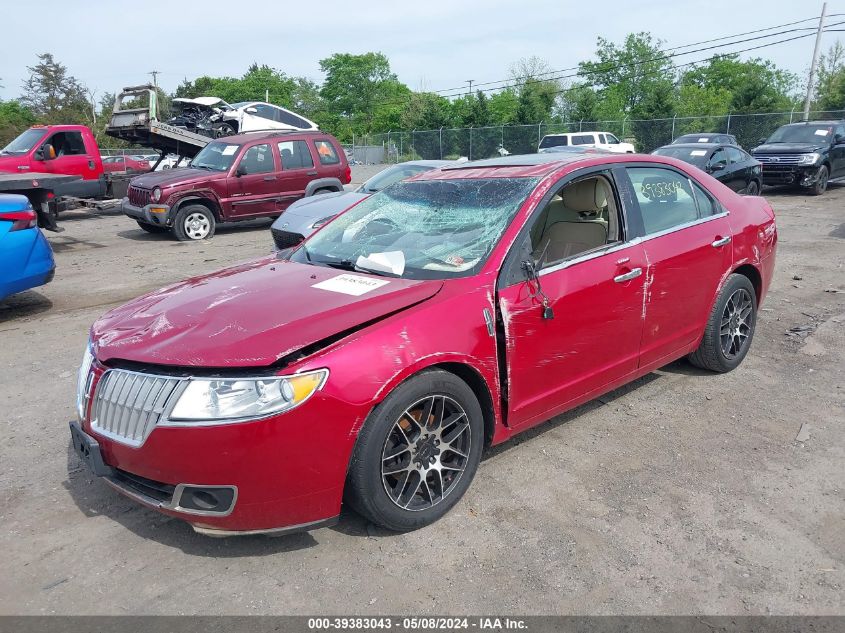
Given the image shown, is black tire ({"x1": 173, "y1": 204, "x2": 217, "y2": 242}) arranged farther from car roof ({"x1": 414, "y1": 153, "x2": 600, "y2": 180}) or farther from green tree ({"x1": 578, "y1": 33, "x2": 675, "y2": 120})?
green tree ({"x1": 578, "y1": 33, "x2": 675, "y2": 120})

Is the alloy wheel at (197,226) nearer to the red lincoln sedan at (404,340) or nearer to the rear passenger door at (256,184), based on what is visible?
the rear passenger door at (256,184)

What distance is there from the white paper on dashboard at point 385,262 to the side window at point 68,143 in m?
14.4

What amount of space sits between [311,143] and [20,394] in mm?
9654

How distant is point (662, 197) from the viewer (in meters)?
4.36

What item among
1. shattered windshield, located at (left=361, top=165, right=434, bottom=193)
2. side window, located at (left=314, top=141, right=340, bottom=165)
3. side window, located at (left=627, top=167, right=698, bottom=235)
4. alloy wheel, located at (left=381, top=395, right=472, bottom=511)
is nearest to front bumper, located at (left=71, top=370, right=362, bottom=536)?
alloy wheel, located at (left=381, top=395, right=472, bottom=511)

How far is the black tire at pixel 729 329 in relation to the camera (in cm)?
468

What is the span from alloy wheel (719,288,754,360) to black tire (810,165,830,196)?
1459 centimetres

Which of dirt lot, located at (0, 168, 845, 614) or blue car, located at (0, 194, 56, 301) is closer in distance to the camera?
dirt lot, located at (0, 168, 845, 614)

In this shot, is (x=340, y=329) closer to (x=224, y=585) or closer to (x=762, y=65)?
(x=224, y=585)

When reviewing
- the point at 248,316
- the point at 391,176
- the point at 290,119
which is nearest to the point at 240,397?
the point at 248,316

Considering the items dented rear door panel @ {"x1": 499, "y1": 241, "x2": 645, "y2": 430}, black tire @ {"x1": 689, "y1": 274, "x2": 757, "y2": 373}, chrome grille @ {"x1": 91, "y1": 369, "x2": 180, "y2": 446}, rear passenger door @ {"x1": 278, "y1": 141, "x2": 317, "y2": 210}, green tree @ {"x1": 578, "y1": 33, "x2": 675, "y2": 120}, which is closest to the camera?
chrome grille @ {"x1": 91, "y1": 369, "x2": 180, "y2": 446}

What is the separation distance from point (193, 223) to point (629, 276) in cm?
1029

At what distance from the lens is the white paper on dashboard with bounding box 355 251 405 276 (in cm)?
353

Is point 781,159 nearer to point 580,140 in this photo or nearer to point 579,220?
point 580,140
